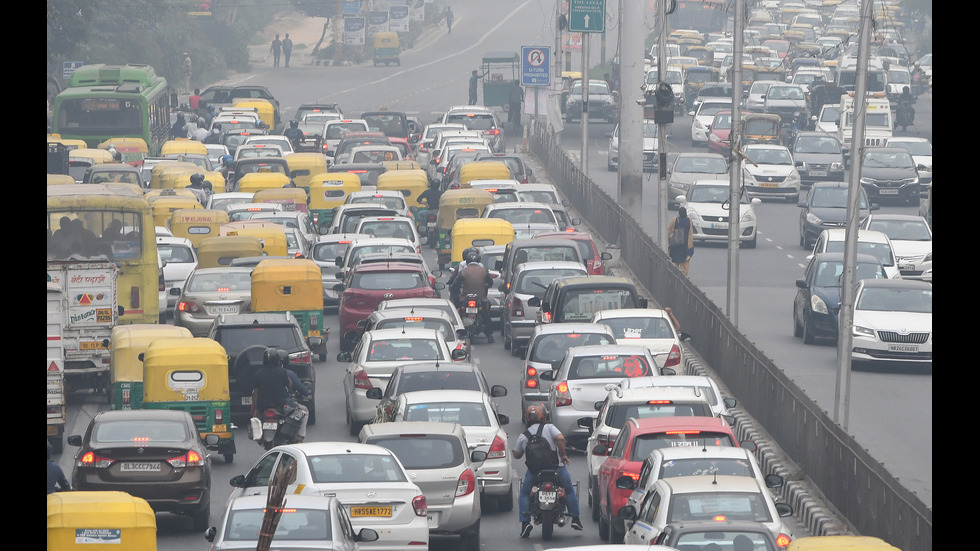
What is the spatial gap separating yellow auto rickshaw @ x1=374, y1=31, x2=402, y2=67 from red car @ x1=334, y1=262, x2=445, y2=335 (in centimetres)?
7873

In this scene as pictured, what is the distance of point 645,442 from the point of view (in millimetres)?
18250

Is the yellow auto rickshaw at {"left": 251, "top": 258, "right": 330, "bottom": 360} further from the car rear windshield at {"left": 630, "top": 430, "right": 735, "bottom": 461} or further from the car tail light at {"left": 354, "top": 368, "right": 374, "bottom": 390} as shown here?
the car rear windshield at {"left": 630, "top": 430, "right": 735, "bottom": 461}

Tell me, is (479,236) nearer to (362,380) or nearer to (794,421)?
(362,380)

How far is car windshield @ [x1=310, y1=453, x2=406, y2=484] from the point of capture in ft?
55.5

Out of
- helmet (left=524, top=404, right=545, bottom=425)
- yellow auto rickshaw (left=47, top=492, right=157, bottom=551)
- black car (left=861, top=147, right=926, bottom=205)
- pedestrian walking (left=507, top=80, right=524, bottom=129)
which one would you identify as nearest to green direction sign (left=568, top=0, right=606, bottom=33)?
black car (left=861, top=147, right=926, bottom=205)

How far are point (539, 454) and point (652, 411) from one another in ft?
5.19

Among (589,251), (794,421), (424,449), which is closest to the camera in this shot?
(424,449)

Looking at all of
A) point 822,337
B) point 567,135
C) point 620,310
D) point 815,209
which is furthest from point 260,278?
point 567,135

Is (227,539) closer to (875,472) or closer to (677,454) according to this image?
(677,454)

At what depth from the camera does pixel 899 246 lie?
37969mm

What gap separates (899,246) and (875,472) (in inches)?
848

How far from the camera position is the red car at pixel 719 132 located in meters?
58.9

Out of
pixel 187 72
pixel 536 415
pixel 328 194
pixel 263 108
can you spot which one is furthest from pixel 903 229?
pixel 187 72

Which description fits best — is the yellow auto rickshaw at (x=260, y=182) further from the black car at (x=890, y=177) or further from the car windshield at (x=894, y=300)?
the car windshield at (x=894, y=300)
